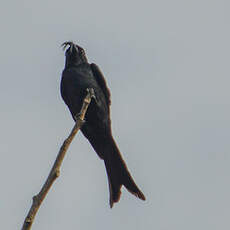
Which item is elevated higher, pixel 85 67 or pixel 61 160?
pixel 85 67

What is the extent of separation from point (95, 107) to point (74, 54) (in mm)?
1173

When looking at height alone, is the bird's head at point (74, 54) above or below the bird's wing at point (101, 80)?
above

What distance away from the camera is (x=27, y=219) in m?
2.22

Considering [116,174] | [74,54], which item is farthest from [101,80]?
[116,174]

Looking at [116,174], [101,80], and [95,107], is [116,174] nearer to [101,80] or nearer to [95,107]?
[95,107]

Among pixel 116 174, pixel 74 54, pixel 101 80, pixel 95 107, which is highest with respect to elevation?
pixel 74 54

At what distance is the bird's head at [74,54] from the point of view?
715 centimetres

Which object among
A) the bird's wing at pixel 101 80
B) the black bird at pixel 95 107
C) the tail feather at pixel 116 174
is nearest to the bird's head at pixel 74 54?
the black bird at pixel 95 107

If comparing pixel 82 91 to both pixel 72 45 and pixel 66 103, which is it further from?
pixel 72 45

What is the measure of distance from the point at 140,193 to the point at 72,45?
3088 millimetres

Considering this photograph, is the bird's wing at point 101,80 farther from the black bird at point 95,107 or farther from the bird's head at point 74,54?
the bird's head at point 74,54

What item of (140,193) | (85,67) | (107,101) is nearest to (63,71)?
(85,67)

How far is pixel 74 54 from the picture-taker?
7215mm

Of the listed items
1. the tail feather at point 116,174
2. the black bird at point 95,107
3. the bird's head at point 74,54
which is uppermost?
the bird's head at point 74,54
